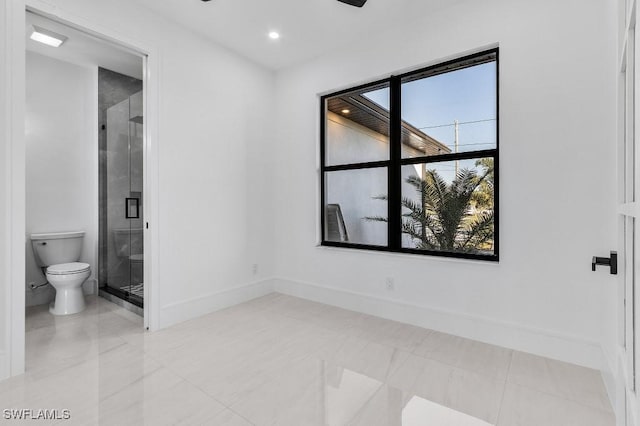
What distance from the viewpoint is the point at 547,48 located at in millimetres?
2178

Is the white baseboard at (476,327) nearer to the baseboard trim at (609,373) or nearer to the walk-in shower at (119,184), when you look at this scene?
the baseboard trim at (609,373)

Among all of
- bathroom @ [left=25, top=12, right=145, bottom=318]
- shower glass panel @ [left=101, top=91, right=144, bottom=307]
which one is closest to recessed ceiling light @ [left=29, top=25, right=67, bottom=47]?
bathroom @ [left=25, top=12, right=145, bottom=318]

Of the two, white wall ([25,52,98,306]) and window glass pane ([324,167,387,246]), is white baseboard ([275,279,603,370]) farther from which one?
white wall ([25,52,98,306])

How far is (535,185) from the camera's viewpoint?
7.30 feet

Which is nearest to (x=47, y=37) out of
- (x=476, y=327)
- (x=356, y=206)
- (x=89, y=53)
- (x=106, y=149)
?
(x=89, y=53)

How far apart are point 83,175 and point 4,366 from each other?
245cm

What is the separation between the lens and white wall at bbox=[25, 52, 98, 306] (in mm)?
3326

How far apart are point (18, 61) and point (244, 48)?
1879mm

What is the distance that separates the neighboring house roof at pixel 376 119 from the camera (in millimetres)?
2828

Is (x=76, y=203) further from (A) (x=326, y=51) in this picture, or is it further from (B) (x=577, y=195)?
(B) (x=577, y=195)

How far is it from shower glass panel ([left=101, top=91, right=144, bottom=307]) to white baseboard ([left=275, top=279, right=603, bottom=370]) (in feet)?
6.93

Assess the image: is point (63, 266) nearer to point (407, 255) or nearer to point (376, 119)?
point (407, 255)

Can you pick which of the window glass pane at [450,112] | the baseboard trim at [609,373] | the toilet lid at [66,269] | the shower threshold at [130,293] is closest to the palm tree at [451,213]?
the window glass pane at [450,112]

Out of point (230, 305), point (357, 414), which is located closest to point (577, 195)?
point (357, 414)
